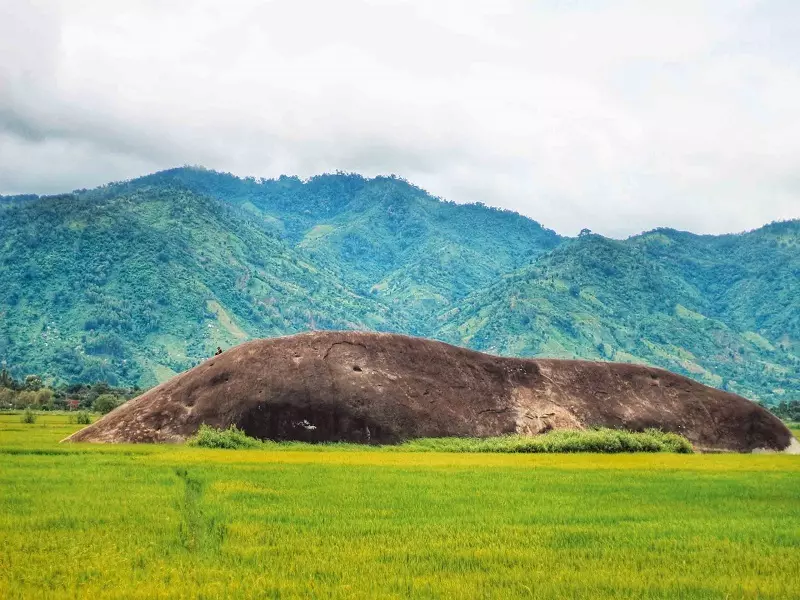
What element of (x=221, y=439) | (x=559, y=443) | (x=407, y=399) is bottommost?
(x=559, y=443)

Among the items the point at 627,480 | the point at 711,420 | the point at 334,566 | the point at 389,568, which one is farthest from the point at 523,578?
the point at 711,420

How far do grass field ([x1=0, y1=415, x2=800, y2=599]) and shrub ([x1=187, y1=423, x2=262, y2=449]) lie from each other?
1066 centimetres

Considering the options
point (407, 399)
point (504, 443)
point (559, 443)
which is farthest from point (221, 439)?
point (559, 443)

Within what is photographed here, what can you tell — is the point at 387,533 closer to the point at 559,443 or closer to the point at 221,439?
the point at 221,439

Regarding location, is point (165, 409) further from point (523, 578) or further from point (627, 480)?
point (523, 578)

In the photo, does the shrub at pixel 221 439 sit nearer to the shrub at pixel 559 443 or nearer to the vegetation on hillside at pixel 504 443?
the vegetation on hillside at pixel 504 443

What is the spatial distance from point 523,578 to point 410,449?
82.7 ft

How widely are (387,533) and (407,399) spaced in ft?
84.3

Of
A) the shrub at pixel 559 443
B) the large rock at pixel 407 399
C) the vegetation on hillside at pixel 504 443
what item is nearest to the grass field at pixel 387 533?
the vegetation on hillside at pixel 504 443

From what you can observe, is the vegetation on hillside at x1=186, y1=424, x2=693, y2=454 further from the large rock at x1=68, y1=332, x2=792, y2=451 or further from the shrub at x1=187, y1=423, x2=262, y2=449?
the large rock at x1=68, y1=332, x2=792, y2=451

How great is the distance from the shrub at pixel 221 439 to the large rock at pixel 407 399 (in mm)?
837

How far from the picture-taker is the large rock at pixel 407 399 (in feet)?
118

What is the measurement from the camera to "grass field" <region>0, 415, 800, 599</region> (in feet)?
31.9

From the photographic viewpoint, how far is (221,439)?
33.5 meters
